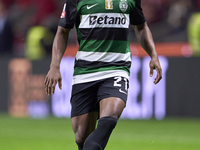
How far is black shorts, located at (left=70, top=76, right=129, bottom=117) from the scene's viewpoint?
5.33 meters

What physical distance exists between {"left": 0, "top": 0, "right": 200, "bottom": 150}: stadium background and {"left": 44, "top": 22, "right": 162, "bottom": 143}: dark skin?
8.40 ft

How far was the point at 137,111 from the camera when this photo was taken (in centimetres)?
1151

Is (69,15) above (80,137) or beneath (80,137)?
above

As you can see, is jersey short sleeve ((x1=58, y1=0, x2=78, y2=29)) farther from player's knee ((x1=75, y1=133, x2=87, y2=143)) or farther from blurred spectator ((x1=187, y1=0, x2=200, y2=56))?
blurred spectator ((x1=187, y1=0, x2=200, y2=56))

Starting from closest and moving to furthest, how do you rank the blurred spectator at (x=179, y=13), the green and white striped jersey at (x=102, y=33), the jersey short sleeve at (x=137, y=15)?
1. the green and white striped jersey at (x=102, y=33)
2. the jersey short sleeve at (x=137, y=15)
3. the blurred spectator at (x=179, y=13)

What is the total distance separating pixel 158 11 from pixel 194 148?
710cm

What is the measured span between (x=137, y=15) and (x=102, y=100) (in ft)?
3.40

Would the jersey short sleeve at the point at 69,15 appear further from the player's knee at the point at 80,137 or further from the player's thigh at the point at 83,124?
the player's knee at the point at 80,137

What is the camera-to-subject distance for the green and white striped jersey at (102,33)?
17.9 ft

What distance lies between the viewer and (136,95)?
1151cm

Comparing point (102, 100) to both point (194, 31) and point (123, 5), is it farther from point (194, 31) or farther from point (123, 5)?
point (194, 31)

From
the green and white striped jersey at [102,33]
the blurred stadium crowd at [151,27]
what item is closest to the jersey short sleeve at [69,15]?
the green and white striped jersey at [102,33]

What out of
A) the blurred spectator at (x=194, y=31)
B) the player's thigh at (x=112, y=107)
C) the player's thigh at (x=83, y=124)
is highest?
the player's thigh at (x=112, y=107)

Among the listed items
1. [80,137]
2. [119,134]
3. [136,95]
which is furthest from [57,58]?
[136,95]
